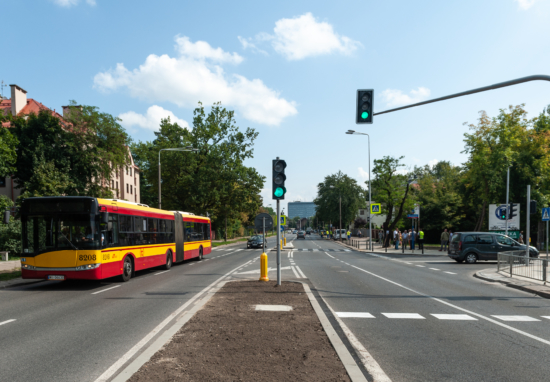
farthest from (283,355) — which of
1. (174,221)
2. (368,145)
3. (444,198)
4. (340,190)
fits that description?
(340,190)

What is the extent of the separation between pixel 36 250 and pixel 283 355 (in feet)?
33.7

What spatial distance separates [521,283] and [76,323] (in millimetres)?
13057

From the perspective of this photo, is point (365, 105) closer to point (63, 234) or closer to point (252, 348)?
point (252, 348)

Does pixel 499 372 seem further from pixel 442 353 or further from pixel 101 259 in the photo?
pixel 101 259

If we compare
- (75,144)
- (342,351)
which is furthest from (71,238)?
(75,144)

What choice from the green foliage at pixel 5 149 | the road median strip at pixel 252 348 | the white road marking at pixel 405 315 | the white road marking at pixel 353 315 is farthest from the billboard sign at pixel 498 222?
the green foliage at pixel 5 149

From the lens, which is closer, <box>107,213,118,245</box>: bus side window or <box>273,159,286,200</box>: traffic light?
<box>273,159,286,200</box>: traffic light

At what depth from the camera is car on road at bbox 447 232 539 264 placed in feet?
76.1

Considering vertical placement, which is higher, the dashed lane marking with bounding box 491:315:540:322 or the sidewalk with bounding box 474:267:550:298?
the dashed lane marking with bounding box 491:315:540:322

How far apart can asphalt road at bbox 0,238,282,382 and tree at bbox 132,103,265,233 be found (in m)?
31.3

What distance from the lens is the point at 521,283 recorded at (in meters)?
14.2

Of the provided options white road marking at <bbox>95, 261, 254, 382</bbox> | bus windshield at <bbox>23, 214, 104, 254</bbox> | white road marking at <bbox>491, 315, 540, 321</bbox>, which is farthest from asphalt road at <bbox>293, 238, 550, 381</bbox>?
bus windshield at <bbox>23, 214, 104, 254</bbox>

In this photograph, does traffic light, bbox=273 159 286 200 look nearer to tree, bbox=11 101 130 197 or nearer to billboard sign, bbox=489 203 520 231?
billboard sign, bbox=489 203 520 231

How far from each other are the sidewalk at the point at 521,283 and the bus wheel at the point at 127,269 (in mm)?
12520
